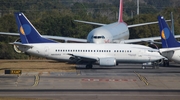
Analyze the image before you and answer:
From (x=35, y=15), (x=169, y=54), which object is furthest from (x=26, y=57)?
(x=35, y=15)

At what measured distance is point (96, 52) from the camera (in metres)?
60.0

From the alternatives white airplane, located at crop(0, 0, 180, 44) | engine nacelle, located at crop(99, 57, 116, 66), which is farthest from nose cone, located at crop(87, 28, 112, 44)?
engine nacelle, located at crop(99, 57, 116, 66)

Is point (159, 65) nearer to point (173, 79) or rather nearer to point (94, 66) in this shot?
point (94, 66)

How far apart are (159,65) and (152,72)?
11.3 m

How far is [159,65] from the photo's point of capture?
212ft

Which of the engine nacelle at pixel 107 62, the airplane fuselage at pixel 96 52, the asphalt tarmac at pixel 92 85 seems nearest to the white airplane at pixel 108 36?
the airplane fuselage at pixel 96 52

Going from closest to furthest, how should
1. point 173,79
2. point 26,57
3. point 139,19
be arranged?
point 173,79, point 26,57, point 139,19

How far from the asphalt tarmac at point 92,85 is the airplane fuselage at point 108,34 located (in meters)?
20.2

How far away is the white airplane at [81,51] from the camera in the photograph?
59.2m

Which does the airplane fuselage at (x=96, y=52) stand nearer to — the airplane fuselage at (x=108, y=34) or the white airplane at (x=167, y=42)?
the white airplane at (x=167, y=42)

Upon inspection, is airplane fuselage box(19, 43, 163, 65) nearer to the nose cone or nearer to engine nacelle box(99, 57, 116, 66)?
engine nacelle box(99, 57, 116, 66)

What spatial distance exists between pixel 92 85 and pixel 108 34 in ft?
116
